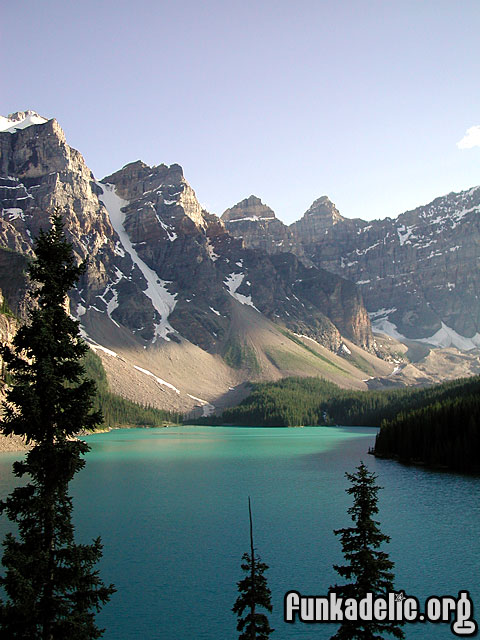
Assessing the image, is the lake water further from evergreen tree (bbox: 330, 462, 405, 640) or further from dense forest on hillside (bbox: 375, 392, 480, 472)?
evergreen tree (bbox: 330, 462, 405, 640)

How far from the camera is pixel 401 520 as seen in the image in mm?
47719

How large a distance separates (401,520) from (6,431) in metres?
40.2

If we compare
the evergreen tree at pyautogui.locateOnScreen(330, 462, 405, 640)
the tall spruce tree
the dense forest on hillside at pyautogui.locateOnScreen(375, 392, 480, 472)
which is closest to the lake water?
the dense forest on hillside at pyautogui.locateOnScreen(375, 392, 480, 472)

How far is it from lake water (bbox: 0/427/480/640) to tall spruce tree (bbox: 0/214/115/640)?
1167cm

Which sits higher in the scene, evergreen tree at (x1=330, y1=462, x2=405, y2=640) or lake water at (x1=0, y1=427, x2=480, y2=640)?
evergreen tree at (x1=330, y1=462, x2=405, y2=640)

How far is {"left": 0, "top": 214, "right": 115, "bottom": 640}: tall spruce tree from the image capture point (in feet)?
49.2

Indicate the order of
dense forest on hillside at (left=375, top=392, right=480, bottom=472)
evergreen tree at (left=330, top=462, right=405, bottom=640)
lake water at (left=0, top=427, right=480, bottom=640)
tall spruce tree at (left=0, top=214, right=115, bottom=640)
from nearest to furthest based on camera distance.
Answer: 1. tall spruce tree at (left=0, top=214, right=115, bottom=640)
2. evergreen tree at (left=330, top=462, right=405, bottom=640)
3. lake water at (left=0, top=427, right=480, bottom=640)
4. dense forest on hillside at (left=375, top=392, right=480, bottom=472)

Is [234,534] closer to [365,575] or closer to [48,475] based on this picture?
[365,575]

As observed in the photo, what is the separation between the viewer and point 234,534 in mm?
42906

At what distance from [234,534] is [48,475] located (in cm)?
2965

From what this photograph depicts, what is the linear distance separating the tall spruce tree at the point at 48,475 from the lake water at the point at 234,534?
11670 millimetres

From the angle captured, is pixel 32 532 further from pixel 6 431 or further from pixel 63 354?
pixel 63 354

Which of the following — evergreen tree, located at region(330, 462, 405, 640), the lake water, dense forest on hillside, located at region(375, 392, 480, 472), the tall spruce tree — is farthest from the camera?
dense forest on hillside, located at region(375, 392, 480, 472)

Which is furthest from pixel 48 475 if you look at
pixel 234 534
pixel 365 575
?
pixel 234 534
